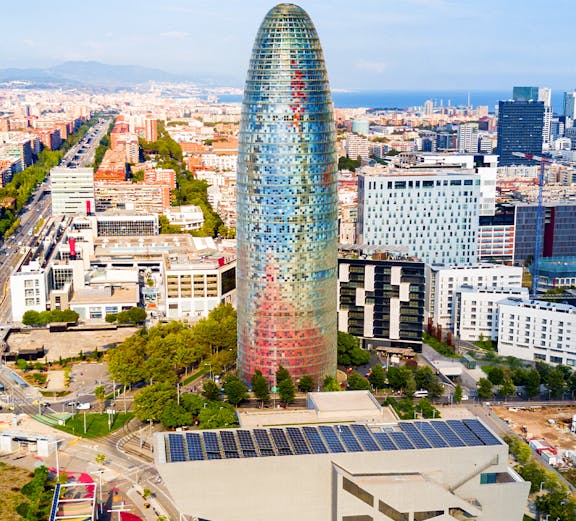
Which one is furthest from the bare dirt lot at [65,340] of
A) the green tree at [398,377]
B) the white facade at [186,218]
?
the white facade at [186,218]

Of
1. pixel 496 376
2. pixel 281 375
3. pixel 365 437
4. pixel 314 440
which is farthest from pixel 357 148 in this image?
pixel 314 440

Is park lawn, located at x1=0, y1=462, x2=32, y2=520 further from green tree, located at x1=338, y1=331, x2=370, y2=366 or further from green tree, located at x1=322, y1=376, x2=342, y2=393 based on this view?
green tree, located at x1=338, y1=331, x2=370, y2=366

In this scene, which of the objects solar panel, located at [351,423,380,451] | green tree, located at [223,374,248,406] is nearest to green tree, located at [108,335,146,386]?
green tree, located at [223,374,248,406]

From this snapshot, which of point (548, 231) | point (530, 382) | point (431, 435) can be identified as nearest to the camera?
point (431, 435)

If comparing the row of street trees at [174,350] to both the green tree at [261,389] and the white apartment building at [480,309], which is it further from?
the white apartment building at [480,309]

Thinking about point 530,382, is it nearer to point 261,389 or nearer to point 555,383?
point 555,383

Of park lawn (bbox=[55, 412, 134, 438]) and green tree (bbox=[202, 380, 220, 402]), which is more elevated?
green tree (bbox=[202, 380, 220, 402])
